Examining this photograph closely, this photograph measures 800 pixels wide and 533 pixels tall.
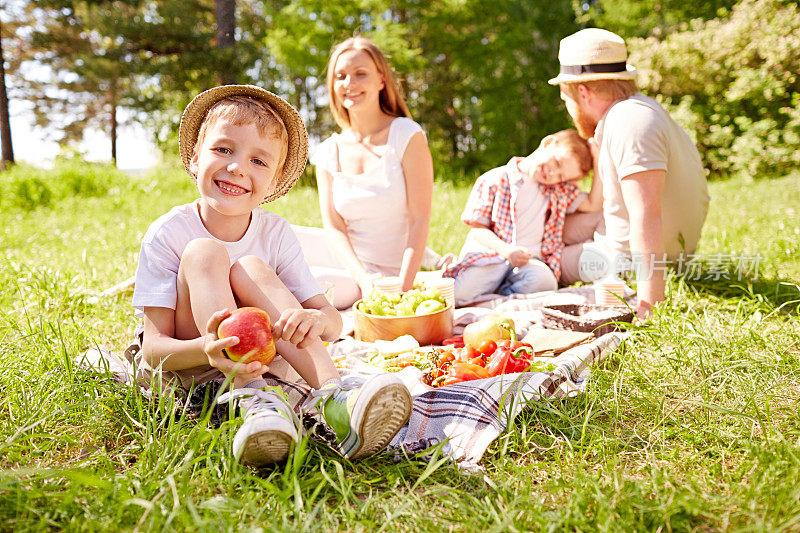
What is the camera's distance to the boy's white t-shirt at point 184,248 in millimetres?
2105

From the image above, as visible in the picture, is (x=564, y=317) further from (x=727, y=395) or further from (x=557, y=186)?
(x=557, y=186)

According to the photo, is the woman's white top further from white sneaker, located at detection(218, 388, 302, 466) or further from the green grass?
white sneaker, located at detection(218, 388, 302, 466)

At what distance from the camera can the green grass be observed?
155cm

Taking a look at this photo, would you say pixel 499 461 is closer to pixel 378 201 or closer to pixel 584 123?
pixel 378 201

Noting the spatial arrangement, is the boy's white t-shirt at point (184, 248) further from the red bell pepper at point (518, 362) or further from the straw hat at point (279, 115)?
the red bell pepper at point (518, 362)

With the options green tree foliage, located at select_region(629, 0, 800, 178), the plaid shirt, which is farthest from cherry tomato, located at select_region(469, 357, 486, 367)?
green tree foliage, located at select_region(629, 0, 800, 178)

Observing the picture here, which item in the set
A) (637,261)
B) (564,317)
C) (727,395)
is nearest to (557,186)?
(637,261)

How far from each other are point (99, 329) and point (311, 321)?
1.86m

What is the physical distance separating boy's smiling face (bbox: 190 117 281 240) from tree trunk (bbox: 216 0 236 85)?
1376cm

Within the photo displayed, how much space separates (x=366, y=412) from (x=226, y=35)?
1548 centimetres

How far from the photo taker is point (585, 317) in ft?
10.5

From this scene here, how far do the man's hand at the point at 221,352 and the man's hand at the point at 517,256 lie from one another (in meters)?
2.53

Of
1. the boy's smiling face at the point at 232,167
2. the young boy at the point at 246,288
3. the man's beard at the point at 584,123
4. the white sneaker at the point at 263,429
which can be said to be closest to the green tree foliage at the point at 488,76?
the man's beard at the point at 584,123

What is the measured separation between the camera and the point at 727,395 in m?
2.29
